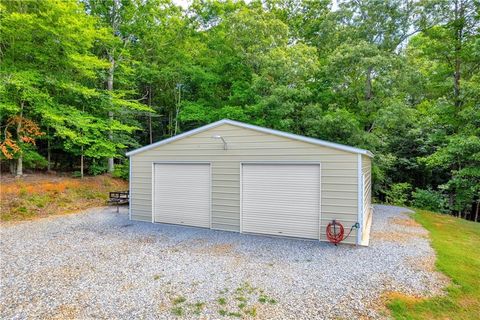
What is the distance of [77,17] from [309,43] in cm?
1281

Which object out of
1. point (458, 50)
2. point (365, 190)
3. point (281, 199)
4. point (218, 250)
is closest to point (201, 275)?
point (218, 250)

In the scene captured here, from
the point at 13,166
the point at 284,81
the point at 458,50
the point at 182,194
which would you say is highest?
the point at 458,50

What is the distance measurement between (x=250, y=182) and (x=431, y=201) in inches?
428

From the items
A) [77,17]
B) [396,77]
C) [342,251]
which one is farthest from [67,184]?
[396,77]

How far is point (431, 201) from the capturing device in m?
13.3

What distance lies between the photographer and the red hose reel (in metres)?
6.61

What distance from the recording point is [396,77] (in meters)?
11.8

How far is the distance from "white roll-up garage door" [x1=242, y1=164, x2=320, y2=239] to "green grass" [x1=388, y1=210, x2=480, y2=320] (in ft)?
9.33

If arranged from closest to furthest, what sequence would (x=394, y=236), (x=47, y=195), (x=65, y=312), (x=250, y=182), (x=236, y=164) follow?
(x=65, y=312) → (x=394, y=236) → (x=250, y=182) → (x=236, y=164) → (x=47, y=195)

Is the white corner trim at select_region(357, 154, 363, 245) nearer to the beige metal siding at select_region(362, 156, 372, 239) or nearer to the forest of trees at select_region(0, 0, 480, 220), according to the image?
the beige metal siding at select_region(362, 156, 372, 239)

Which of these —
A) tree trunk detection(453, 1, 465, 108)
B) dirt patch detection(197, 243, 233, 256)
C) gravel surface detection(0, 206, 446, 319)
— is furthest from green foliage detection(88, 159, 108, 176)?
tree trunk detection(453, 1, 465, 108)

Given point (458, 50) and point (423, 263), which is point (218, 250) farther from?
point (458, 50)

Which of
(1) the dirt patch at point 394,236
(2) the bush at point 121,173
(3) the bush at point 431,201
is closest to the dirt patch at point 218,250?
(1) the dirt patch at point 394,236

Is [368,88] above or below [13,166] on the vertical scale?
above
